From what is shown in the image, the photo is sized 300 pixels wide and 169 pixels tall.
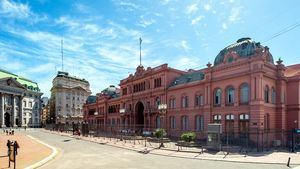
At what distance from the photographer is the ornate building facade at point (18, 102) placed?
11350 cm

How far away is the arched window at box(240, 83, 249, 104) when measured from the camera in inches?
1471

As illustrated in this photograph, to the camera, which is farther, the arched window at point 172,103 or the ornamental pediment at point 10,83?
the ornamental pediment at point 10,83

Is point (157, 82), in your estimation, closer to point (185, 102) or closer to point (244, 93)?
point (185, 102)

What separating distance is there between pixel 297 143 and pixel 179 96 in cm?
2194

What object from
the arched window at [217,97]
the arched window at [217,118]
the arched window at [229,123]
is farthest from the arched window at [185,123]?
the arched window at [229,123]

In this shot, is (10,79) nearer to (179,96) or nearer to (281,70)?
(179,96)

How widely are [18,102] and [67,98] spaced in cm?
2184

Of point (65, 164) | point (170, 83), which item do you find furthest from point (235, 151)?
point (170, 83)

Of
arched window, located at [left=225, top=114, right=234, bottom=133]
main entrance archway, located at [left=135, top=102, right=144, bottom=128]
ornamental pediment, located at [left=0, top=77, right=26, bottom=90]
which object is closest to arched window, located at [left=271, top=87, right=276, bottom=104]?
arched window, located at [left=225, top=114, right=234, bottom=133]

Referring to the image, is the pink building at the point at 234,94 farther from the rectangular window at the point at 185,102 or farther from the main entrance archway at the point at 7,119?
the main entrance archway at the point at 7,119

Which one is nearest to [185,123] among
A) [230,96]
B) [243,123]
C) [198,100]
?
[198,100]

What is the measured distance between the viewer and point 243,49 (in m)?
40.7

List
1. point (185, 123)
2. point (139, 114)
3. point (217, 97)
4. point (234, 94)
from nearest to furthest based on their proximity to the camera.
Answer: point (234, 94)
point (217, 97)
point (185, 123)
point (139, 114)

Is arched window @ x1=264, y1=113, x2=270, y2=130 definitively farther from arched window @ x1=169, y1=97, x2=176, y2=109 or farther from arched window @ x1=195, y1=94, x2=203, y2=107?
arched window @ x1=169, y1=97, x2=176, y2=109
